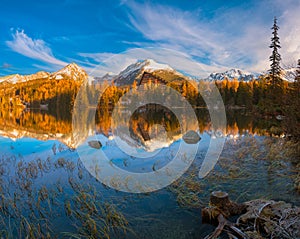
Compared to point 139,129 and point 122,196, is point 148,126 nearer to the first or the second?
point 139,129

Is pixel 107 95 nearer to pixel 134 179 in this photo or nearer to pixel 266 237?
pixel 134 179

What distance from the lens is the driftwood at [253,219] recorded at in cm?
412

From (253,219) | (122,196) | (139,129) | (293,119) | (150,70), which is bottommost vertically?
(122,196)

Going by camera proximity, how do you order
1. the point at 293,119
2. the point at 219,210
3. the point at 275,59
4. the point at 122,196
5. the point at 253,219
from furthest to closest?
the point at 275,59 < the point at 293,119 < the point at 122,196 < the point at 219,210 < the point at 253,219

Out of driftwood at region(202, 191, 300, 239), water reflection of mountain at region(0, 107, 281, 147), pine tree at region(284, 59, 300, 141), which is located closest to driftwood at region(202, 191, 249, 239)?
driftwood at region(202, 191, 300, 239)

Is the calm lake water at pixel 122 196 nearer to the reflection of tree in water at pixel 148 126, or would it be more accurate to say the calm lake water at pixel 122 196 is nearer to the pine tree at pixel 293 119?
the pine tree at pixel 293 119

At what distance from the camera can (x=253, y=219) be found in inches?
188

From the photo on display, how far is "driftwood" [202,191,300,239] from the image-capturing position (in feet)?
13.5

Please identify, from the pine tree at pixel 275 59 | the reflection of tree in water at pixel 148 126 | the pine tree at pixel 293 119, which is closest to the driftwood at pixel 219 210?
the pine tree at pixel 293 119

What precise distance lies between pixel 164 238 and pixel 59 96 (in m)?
98.8

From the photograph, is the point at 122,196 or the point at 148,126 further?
the point at 148,126

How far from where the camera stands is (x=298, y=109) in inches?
395

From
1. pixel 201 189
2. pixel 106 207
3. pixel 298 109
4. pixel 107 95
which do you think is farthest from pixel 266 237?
pixel 107 95

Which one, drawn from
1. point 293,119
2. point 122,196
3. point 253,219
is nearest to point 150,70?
point 293,119
